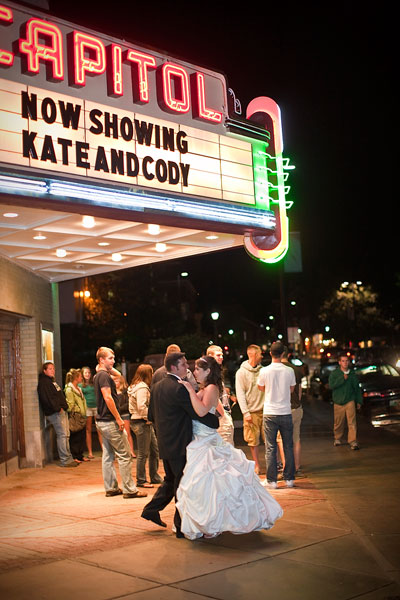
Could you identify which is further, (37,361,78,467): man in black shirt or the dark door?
(37,361,78,467): man in black shirt

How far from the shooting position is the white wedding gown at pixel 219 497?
721 centimetres

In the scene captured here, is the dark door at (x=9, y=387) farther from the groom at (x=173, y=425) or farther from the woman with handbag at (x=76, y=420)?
the groom at (x=173, y=425)

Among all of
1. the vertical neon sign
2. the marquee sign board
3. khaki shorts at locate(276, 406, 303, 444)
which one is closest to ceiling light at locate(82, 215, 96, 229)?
the marquee sign board

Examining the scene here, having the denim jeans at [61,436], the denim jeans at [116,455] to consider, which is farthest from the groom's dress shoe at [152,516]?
the denim jeans at [61,436]

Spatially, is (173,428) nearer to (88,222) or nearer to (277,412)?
(277,412)

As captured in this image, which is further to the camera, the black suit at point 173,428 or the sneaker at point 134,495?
the sneaker at point 134,495

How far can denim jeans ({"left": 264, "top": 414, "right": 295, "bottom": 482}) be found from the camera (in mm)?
10547

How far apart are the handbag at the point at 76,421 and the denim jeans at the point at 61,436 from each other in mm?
468

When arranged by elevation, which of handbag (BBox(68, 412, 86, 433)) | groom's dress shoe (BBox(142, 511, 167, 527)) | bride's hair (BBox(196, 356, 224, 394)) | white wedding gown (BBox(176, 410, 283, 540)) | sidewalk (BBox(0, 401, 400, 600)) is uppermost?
bride's hair (BBox(196, 356, 224, 394))

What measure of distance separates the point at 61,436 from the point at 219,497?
291 inches

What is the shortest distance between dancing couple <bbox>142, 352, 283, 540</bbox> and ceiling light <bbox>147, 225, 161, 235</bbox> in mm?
2999

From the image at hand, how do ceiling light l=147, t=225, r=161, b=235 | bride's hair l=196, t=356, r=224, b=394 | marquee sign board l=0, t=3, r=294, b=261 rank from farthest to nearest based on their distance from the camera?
1. ceiling light l=147, t=225, r=161, b=235
2. marquee sign board l=0, t=3, r=294, b=261
3. bride's hair l=196, t=356, r=224, b=394

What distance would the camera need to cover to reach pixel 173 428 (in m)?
7.74

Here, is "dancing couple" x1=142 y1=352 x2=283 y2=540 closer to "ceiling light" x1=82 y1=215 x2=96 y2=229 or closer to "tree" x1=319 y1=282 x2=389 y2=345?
"ceiling light" x1=82 y1=215 x2=96 y2=229
